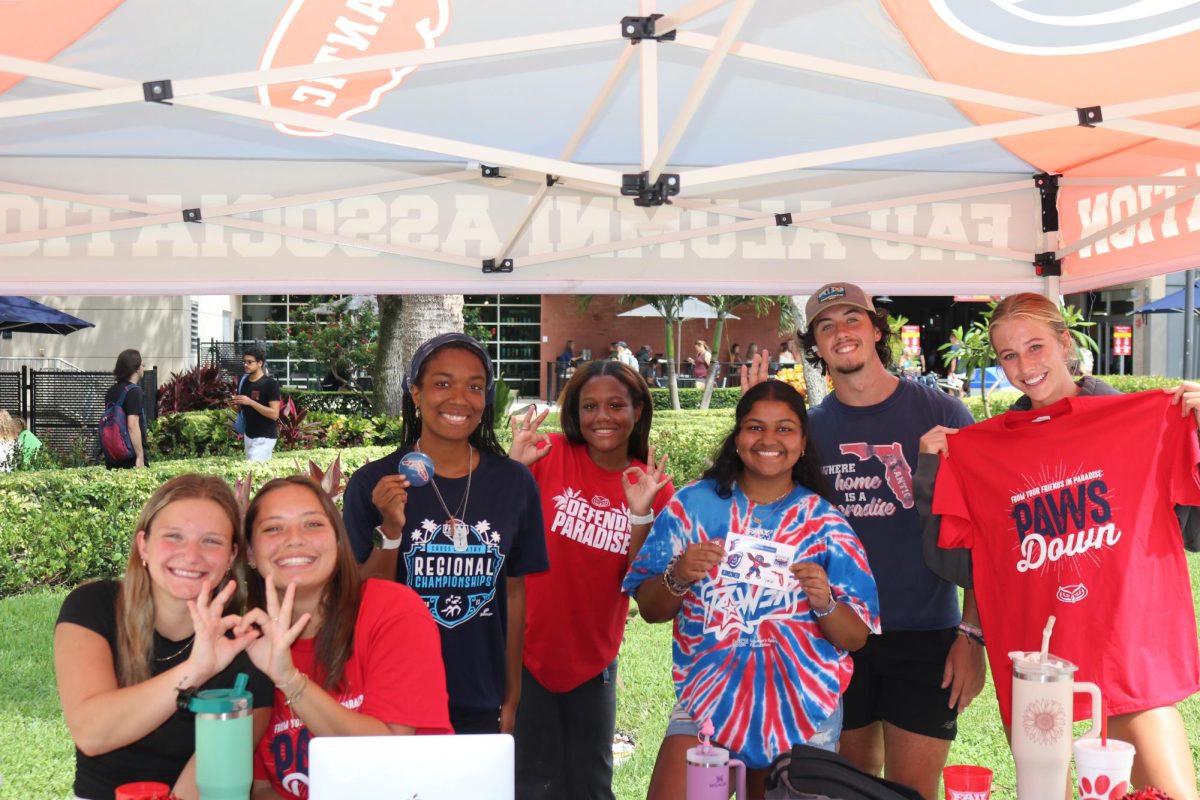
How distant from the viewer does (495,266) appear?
4.70 m

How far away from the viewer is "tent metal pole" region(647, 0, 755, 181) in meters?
2.78

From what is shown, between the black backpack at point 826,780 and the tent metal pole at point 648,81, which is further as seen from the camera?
the tent metal pole at point 648,81

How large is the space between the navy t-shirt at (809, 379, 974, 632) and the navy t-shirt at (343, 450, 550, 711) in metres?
1.05

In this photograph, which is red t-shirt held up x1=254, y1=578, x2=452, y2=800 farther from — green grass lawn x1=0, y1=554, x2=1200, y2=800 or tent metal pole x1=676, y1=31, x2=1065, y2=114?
green grass lawn x1=0, y1=554, x2=1200, y2=800

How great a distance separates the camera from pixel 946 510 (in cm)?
299

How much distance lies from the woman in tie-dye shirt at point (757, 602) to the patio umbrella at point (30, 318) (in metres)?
13.7

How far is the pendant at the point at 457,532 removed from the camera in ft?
10.5

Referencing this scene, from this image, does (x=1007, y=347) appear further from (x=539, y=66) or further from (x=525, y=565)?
(x=539, y=66)

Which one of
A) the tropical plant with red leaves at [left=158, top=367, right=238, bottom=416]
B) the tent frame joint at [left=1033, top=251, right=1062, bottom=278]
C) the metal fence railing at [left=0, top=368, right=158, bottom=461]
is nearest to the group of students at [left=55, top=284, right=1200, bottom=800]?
the tent frame joint at [left=1033, top=251, right=1062, bottom=278]

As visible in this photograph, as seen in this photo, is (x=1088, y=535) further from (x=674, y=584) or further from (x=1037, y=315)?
(x=674, y=584)

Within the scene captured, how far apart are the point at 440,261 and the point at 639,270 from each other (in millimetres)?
870

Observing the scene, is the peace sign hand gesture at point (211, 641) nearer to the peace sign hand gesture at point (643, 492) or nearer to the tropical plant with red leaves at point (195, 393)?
the peace sign hand gesture at point (643, 492)

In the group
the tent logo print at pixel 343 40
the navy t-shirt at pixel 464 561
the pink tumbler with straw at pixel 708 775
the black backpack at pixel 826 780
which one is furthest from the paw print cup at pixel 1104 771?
the tent logo print at pixel 343 40

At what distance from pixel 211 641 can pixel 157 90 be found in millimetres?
1612
